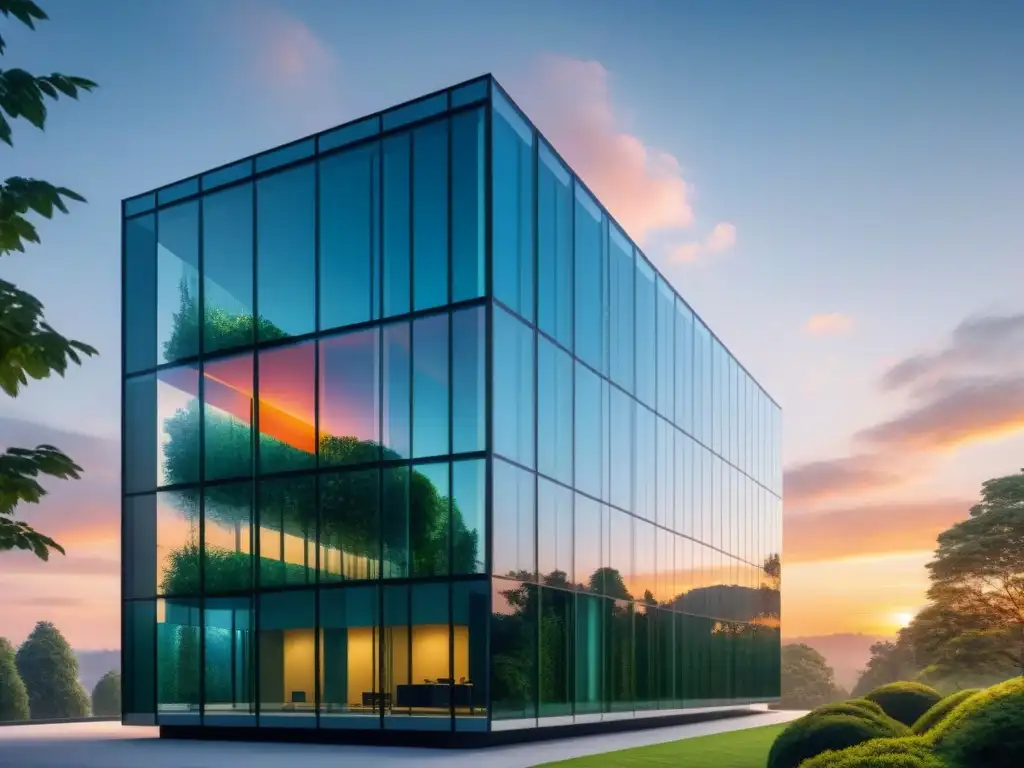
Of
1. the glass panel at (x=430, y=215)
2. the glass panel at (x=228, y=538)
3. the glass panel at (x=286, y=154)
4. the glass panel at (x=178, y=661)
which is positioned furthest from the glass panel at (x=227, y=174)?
the glass panel at (x=178, y=661)

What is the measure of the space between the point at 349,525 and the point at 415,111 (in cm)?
1005

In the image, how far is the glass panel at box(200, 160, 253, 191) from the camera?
30250 millimetres

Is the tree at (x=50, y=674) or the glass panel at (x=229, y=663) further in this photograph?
the tree at (x=50, y=674)

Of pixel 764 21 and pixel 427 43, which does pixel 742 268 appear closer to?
pixel 764 21

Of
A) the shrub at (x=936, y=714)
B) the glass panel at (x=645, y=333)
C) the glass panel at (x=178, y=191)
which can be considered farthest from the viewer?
the glass panel at (x=645, y=333)

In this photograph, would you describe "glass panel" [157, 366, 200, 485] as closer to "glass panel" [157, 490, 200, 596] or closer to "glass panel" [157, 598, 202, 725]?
"glass panel" [157, 490, 200, 596]

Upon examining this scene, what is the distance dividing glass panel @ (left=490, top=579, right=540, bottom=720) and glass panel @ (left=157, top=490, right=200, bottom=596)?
29.5 ft

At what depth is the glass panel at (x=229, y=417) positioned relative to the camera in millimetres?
29000

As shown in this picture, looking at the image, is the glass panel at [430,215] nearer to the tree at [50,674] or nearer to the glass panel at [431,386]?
the glass panel at [431,386]

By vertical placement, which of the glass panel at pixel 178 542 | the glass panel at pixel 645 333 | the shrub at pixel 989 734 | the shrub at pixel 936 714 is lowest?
the shrub at pixel 936 714

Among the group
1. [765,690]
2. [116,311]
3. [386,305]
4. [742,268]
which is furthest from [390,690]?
[765,690]

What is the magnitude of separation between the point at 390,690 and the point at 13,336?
17788mm

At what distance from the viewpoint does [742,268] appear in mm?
46875

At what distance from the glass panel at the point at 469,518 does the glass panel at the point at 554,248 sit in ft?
16.2
